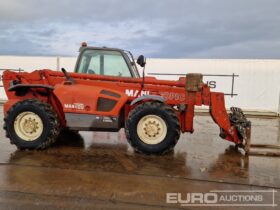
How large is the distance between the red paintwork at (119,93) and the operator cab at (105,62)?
0.73ft

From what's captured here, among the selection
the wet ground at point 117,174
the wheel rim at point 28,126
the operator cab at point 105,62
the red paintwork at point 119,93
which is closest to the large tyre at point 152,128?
the wet ground at point 117,174

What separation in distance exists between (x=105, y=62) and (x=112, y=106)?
3.63ft

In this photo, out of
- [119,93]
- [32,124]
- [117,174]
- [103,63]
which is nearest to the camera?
[117,174]

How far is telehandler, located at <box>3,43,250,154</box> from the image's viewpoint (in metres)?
6.20

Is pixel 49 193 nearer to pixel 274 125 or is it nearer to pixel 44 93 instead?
pixel 44 93

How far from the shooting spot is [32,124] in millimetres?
6406

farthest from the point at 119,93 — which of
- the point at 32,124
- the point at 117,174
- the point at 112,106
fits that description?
the point at 117,174

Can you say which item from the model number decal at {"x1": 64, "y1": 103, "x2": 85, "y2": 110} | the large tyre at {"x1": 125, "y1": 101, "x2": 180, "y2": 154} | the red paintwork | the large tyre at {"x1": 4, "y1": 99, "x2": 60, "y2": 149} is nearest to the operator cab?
the red paintwork

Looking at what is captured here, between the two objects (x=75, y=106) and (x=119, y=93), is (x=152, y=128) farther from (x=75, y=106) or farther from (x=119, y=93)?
(x=75, y=106)

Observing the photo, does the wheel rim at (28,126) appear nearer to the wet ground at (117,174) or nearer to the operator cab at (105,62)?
the wet ground at (117,174)

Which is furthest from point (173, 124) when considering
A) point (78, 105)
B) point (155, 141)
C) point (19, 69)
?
point (19, 69)

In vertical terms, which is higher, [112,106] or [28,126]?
[112,106]

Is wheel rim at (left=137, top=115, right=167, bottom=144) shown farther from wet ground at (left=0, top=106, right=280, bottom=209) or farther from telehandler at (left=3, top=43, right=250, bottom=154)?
wet ground at (left=0, top=106, right=280, bottom=209)

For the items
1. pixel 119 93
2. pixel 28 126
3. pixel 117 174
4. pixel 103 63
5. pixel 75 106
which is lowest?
pixel 117 174
